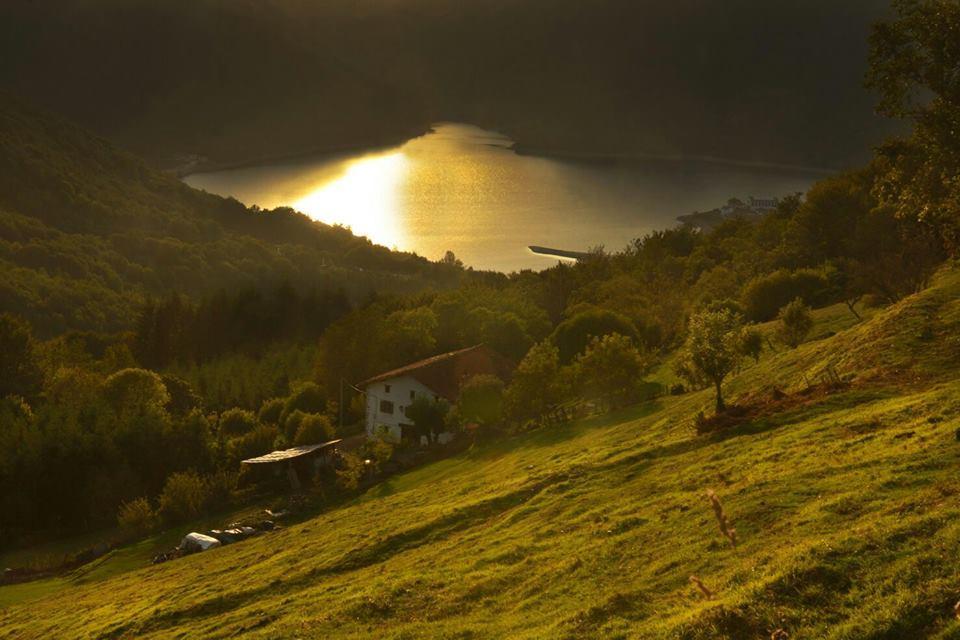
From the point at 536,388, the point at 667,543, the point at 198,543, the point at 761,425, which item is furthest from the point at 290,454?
the point at 667,543

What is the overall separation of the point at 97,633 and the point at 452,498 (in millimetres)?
14129

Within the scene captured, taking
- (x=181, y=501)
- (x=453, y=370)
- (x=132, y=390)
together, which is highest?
(x=132, y=390)

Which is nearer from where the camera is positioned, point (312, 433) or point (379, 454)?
point (379, 454)

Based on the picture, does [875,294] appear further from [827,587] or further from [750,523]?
[827,587]

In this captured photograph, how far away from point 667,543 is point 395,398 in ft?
173

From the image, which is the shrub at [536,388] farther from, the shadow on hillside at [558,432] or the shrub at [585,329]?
the shrub at [585,329]

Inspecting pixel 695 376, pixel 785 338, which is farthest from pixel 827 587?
pixel 785 338

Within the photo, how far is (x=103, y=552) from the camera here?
51.0m

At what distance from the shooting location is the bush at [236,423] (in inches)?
3272

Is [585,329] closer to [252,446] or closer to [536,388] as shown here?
[536,388]

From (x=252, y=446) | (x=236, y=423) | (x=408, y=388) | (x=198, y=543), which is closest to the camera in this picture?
(x=198, y=543)

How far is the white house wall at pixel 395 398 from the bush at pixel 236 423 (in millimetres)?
16891

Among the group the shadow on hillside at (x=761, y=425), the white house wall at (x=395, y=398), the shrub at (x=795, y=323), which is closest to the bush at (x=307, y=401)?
the white house wall at (x=395, y=398)

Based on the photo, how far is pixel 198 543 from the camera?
43.3 m
